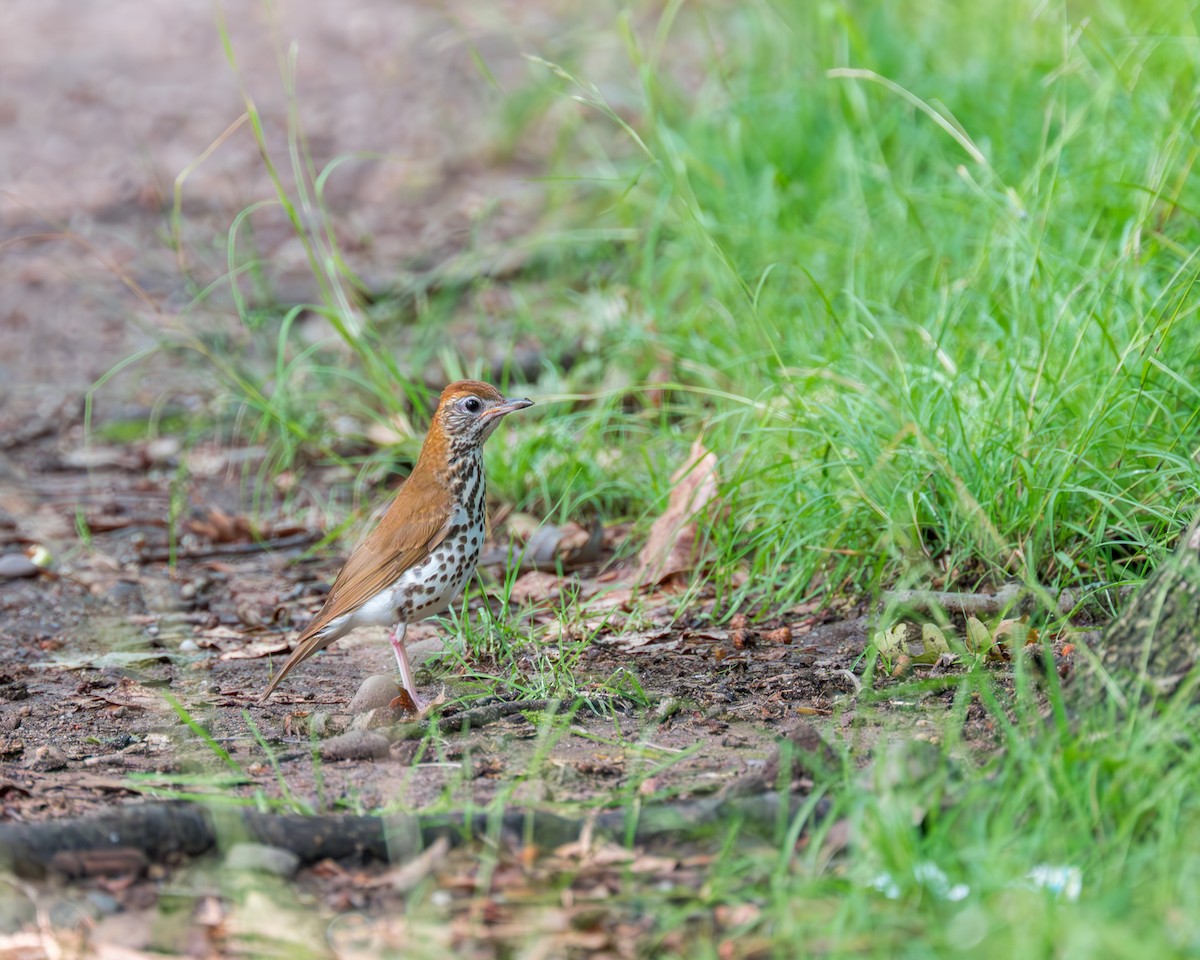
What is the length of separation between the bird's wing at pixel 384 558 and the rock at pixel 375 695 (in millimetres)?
357

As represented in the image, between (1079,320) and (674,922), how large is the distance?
302 cm

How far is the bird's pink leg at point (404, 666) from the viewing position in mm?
4011

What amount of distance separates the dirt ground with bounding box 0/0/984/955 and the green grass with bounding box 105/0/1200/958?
0.35 meters

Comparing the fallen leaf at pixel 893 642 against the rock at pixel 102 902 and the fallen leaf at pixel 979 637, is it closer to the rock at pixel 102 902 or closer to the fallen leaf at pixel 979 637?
the fallen leaf at pixel 979 637

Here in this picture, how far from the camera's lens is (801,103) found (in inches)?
301

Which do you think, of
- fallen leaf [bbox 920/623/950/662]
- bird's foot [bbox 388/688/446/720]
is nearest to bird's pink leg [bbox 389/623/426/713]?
bird's foot [bbox 388/688/446/720]

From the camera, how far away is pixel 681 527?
15.9 ft

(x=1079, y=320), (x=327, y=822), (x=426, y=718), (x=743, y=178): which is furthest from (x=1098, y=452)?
(x=743, y=178)

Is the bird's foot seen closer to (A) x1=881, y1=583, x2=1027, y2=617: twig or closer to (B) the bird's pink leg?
(B) the bird's pink leg

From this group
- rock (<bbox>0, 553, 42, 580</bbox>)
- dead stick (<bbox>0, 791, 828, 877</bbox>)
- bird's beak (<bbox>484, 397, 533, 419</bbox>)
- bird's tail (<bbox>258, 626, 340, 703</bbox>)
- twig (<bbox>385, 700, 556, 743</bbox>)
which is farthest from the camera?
rock (<bbox>0, 553, 42, 580</bbox>)

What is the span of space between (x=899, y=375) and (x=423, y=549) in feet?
5.67

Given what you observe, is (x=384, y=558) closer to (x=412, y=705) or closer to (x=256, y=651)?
(x=412, y=705)

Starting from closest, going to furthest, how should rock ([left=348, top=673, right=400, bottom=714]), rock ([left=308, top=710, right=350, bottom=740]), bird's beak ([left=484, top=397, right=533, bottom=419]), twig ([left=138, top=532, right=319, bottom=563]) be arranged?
rock ([left=308, top=710, right=350, bottom=740])
rock ([left=348, top=673, right=400, bottom=714])
bird's beak ([left=484, top=397, right=533, bottom=419])
twig ([left=138, top=532, right=319, bottom=563])

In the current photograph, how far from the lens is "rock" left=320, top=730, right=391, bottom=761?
3.49 meters
